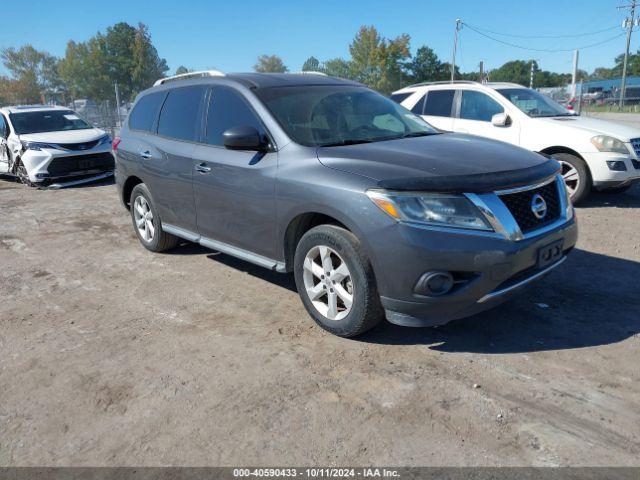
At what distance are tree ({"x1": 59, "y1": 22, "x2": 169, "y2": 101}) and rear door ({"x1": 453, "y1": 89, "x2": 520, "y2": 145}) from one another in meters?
66.7

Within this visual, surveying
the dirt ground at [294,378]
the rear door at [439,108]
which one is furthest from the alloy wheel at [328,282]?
the rear door at [439,108]

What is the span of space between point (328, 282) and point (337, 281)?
0.27 feet

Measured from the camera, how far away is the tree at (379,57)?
2512 inches

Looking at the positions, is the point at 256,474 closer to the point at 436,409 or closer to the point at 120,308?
the point at 436,409

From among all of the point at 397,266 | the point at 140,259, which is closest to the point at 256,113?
the point at 397,266

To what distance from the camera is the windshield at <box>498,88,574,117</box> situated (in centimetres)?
820

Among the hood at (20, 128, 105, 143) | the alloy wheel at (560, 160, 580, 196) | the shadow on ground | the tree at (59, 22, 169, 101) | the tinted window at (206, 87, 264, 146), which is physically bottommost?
the shadow on ground

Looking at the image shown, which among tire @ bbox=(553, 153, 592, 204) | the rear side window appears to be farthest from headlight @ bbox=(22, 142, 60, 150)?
tire @ bbox=(553, 153, 592, 204)

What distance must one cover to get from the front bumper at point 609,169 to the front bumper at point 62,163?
934 cm

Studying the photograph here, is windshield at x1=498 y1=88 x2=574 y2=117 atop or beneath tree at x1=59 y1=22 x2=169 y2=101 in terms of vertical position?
beneath

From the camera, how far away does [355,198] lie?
333cm

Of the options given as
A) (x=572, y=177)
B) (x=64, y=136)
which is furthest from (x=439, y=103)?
(x=64, y=136)

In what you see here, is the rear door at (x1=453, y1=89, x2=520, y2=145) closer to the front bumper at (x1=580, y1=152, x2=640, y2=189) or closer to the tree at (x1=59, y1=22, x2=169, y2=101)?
the front bumper at (x1=580, y1=152, x2=640, y2=189)

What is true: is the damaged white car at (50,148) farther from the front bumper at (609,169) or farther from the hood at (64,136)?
the front bumper at (609,169)
